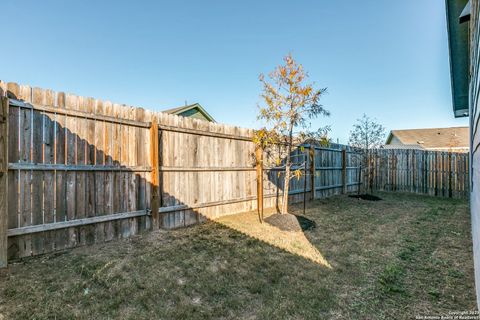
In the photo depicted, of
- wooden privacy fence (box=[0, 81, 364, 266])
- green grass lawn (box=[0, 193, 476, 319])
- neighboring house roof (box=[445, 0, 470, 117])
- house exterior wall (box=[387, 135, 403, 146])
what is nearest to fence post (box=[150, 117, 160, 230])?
wooden privacy fence (box=[0, 81, 364, 266])

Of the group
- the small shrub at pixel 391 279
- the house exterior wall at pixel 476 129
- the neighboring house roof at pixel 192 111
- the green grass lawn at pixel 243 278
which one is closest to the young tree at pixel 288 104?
the green grass lawn at pixel 243 278

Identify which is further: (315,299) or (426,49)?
(426,49)

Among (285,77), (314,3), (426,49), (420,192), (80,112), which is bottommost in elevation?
(420,192)

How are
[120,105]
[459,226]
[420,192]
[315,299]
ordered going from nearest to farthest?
1. [315,299]
2. [120,105]
3. [459,226]
4. [420,192]

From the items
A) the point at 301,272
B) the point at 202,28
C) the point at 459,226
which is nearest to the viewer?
the point at 301,272

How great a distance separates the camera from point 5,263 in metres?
2.65

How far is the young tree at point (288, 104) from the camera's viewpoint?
5.33m

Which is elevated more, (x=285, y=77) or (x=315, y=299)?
(x=285, y=77)

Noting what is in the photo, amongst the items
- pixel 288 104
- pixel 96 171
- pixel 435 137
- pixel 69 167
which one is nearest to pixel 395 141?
pixel 435 137

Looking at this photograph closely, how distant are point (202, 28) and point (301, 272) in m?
8.80

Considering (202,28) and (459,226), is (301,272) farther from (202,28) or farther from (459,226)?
(202,28)

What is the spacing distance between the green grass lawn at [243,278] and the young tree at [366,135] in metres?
6.35

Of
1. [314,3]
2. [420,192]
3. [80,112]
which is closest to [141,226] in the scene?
[80,112]

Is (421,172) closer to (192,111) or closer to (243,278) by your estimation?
(243,278)
